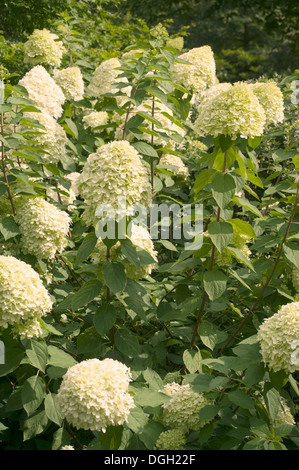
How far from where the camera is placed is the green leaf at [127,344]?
2.92 meters

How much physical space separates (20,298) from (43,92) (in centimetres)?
188

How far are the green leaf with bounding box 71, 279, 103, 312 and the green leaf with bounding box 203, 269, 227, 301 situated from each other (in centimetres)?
52

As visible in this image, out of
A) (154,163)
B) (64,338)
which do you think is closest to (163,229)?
(154,163)

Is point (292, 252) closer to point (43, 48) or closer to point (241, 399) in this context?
point (241, 399)

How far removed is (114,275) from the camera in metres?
2.70

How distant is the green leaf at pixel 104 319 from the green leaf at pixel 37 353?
0.87ft

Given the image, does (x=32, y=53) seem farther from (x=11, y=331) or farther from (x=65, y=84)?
(x=11, y=331)

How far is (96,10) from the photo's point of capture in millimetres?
9180

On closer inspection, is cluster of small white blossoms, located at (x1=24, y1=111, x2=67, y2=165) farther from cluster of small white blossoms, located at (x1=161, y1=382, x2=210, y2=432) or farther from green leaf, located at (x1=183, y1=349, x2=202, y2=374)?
cluster of small white blossoms, located at (x1=161, y1=382, x2=210, y2=432)

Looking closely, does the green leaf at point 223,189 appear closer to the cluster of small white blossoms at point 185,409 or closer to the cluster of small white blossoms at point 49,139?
the cluster of small white blossoms at point 185,409

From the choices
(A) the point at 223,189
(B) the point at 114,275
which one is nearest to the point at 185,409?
→ (B) the point at 114,275

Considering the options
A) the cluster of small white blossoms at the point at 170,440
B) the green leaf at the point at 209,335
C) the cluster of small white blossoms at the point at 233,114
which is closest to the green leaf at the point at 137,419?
the cluster of small white blossoms at the point at 170,440

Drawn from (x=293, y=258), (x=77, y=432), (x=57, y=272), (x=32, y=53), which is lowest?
(x=77, y=432)

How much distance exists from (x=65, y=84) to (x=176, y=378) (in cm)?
250
